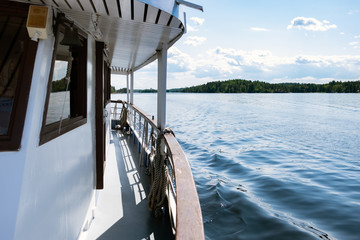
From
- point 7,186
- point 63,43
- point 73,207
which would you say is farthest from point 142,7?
point 73,207

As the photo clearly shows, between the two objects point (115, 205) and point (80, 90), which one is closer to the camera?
point (80, 90)

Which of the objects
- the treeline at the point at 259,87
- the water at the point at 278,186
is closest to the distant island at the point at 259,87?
the treeline at the point at 259,87

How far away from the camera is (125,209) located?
274 centimetres

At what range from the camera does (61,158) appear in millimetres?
1612

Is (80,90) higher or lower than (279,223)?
higher

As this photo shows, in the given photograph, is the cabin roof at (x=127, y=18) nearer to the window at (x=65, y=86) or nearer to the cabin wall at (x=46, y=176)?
the window at (x=65, y=86)

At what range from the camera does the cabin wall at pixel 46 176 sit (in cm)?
114

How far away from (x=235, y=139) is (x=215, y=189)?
6204 mm

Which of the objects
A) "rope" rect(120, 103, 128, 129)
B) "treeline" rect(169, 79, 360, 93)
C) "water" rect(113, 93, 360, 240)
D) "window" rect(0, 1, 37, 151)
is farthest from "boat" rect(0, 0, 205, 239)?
"treeline" rect(169, 79, 360, 93)

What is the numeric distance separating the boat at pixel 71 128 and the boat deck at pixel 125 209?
0.04ft

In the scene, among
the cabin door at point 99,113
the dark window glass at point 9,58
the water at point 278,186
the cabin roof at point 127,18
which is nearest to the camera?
the dark window glass at point 9,58

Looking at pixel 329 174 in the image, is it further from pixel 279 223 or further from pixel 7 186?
pixel 7 186

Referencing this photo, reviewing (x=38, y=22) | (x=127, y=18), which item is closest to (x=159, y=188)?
(x=127, y=18)

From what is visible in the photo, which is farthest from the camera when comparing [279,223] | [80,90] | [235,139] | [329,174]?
[235,139]
